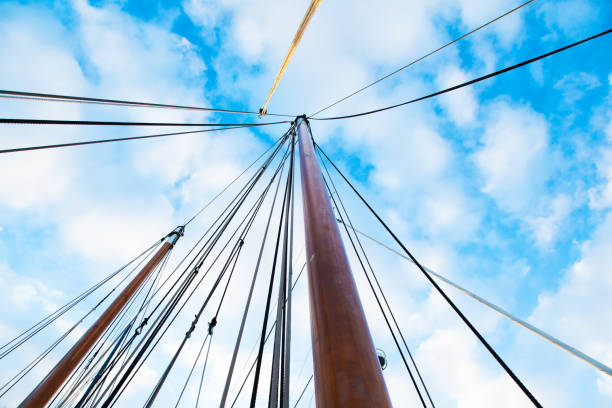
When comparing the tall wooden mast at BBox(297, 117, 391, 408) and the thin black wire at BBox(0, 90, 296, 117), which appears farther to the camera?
the thin black wire at BBox(0, 90, 296, 117)

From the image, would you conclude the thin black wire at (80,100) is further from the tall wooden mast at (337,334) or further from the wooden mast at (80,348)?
the wooden mast at (80,348)

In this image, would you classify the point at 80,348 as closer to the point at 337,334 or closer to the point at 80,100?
the point at 80,100

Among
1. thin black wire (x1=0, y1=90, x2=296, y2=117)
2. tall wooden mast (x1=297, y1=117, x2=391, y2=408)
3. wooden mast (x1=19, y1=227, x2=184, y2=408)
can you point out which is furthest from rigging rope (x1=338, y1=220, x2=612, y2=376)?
wooden mast (x1=19, y1=227, x2=184, y2=408)

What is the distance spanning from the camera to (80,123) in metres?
3.00

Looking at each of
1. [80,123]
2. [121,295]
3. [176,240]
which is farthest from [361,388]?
[176,240]

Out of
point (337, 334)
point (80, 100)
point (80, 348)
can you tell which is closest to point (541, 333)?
point (337, 334)

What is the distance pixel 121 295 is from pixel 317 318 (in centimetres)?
856

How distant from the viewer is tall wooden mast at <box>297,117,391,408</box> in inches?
31.9

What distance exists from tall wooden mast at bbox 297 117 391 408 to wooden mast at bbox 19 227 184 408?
571 centimetres

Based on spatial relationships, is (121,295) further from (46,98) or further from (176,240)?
(46,98)

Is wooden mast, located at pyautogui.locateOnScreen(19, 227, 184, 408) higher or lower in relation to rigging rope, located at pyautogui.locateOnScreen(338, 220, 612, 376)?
higher

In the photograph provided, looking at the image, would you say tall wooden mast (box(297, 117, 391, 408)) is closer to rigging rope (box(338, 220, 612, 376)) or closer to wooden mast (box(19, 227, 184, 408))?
rigging rope (box(338, 220, 612, 376))

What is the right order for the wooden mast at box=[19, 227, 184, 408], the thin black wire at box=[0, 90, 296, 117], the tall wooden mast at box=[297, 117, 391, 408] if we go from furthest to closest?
the wooden mast at box=[19, 227, 184, 408], the thin black wire at box=[0, 90, 296, 117], the tall wooden mast at box=[297, 117, 391, 408]

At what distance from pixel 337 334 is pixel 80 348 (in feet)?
24.3
